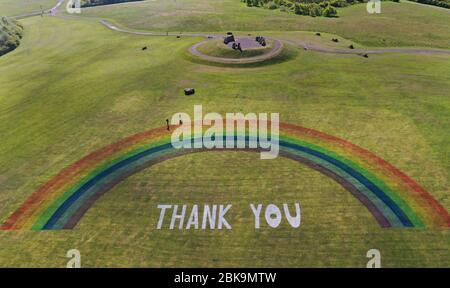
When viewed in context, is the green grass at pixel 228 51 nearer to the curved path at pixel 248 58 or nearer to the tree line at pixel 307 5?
the curved path at pixel 248 58

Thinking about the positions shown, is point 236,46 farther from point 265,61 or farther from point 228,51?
point 265,61

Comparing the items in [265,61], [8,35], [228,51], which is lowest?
[265,61]

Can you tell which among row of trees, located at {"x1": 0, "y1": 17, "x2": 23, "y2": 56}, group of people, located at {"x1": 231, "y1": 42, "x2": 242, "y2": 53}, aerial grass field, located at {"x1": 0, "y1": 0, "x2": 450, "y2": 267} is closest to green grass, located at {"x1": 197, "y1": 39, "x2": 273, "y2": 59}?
group of people, located at {"x1": 231, "y1": 42, "x2": 242, "y2": 53}

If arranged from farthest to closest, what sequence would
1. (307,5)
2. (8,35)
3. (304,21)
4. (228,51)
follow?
(307,5)
(304,21)
(8,35)
(228,51)

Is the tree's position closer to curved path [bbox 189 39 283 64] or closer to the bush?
the bush

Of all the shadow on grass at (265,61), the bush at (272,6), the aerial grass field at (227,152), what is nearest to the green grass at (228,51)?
the shadow on grass at (265,61)

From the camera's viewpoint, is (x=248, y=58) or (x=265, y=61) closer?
(x=265, y=61)

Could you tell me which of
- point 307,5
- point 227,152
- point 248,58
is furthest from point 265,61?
point 307,5

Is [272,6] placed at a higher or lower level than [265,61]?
higher
